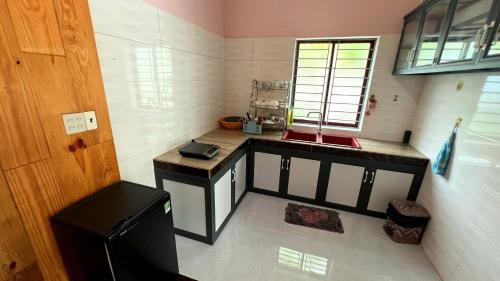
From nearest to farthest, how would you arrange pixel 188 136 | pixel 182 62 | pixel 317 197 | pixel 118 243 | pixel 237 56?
pixel 118 243, pixel 182 62, pixel 188 136, pixel 317 197, pixel 237 56

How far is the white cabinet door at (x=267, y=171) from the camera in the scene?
2.61 metres

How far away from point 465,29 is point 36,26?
2523 mm

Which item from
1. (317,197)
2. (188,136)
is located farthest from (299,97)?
(188,136)

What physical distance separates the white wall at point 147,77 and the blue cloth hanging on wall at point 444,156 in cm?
242

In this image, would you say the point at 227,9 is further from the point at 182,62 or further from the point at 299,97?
the point at 299,97

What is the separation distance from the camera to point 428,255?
1.90 metres

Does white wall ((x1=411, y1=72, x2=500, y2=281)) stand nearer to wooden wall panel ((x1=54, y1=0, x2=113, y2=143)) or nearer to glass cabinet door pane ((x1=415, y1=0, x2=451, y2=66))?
glass cabinet door pane ((x1=415, y1=0, x2=451, y2=66))

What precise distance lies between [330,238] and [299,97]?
6.06ft

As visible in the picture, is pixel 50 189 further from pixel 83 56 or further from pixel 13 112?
pixel 83 56

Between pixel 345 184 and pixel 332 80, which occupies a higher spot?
pixel 332 80

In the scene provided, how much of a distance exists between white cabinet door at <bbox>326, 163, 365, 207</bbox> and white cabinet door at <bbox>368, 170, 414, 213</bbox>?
0.17 meters

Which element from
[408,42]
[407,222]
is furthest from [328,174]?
[408,42]

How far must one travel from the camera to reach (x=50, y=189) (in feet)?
3.46

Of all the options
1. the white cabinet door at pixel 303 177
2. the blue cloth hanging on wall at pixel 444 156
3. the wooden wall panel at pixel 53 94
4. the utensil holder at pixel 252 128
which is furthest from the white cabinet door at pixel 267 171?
the wooden wall panel at pixel 53 94
